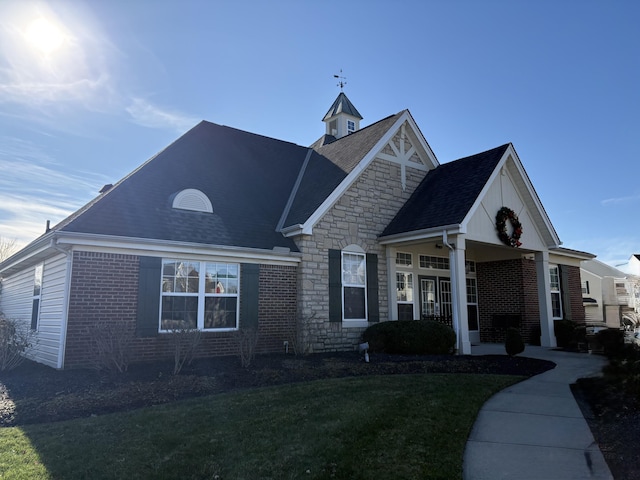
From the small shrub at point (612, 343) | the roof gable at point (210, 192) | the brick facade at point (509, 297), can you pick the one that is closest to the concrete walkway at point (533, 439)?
the small shrub at point (612, 343)

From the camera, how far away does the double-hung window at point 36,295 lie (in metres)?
12.4

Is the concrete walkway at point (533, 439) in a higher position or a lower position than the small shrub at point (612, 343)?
lower

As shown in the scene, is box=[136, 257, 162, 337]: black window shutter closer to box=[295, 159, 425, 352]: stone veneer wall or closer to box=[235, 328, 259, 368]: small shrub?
box=[235, 328, 259, 368]: small shrub

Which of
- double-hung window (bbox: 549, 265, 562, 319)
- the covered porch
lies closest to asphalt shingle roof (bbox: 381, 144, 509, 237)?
the covered porch

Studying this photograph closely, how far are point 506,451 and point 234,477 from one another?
2.89 meters

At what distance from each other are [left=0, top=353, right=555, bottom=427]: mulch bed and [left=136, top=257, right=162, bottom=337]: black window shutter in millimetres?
824

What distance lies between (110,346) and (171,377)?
149 cm

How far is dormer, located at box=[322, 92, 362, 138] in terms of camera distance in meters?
20.8

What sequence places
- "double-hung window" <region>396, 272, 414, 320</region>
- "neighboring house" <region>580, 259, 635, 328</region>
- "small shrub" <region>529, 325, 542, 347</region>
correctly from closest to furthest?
"double-hung window" <region>396, 272, 414, 320</region>, "small shrub" <region>529, 325, 542, 347</region>, "neighboring house" <region>580, 259, 635, 328</region>

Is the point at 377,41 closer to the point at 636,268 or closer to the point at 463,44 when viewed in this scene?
the point at 463,44

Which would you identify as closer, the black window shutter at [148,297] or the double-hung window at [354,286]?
the black window shutter at [148,297]

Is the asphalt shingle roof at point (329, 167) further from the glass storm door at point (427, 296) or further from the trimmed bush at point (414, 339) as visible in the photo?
the glass storm door at point (427, 296)

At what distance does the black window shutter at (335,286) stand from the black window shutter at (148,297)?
4675 mm

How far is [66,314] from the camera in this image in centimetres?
923
